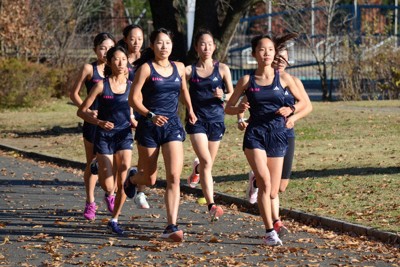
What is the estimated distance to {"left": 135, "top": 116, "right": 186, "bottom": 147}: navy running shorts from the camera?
10.1m

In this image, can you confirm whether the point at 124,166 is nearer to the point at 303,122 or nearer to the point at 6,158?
the point at 6,158

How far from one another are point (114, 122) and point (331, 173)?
4.41 m

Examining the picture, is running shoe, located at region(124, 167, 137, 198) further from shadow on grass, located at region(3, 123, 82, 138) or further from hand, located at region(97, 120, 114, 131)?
shadow on grass, located at region(3, 123, 82, 138)

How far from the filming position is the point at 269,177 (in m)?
9.86

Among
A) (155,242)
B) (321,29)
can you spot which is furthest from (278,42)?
(321,29)

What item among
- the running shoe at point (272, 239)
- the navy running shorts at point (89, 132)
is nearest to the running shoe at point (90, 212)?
the navy running shorts at point (89, 132)

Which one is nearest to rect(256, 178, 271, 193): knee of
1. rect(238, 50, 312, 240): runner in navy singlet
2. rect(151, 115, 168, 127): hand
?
rect(238, 50, 312, 240): runner in navy singlet

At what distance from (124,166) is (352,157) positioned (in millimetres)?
6123

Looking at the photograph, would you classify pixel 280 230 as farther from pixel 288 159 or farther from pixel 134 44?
pixel 134 44

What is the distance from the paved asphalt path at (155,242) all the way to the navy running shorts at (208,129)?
0.90 meters

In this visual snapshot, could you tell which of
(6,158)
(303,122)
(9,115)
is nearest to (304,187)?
(6,158)

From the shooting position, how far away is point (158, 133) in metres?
10.1

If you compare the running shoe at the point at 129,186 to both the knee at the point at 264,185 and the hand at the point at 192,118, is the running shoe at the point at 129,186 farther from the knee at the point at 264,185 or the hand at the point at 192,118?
the knee at the point at 264,185

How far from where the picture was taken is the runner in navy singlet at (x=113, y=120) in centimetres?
1084
